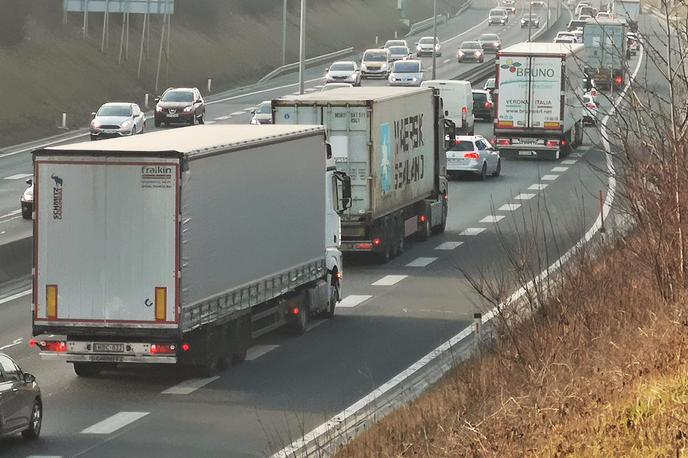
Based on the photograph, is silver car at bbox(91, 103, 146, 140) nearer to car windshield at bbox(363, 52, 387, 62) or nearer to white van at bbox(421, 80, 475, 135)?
white van at bbox(421, 80, 475, 135)

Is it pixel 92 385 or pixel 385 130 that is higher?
pixel 385 130

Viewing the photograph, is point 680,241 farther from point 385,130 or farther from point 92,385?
point 385,130

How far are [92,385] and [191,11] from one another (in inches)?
3401

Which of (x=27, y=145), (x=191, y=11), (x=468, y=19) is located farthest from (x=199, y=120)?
(x=468, y=19)

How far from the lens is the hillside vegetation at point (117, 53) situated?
7438 cm

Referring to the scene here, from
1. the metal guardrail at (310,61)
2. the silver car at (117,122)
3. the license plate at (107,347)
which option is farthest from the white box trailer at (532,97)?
the metal guardrail at (310,61)

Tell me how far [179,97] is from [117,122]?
8.88 metres

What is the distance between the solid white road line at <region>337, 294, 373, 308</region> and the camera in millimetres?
32469

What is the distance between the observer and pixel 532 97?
203ft

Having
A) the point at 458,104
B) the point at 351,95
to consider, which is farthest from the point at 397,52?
the point at 351,95

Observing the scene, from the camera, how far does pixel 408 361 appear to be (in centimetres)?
2684

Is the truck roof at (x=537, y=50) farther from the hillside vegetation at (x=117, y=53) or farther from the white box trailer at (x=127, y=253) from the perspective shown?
the white box trailer at (x=127, y=253)

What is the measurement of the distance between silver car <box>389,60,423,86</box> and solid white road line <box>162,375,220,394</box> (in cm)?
7099

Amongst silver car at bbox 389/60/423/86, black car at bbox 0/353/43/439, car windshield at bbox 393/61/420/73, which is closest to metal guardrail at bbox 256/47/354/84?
car windshield at bbox 393/61/420/73
